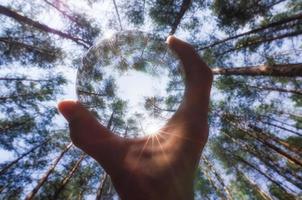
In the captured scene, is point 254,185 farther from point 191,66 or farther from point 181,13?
point 191,66

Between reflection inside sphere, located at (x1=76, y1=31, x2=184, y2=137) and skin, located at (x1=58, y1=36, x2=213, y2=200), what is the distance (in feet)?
1.21

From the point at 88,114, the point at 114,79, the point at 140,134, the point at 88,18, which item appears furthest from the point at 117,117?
the point at 88,18

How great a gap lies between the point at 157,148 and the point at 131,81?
831 millimetres

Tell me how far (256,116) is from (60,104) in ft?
36.6

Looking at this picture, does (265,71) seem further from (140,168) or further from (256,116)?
(140,168)

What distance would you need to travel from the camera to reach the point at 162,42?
2.66 m

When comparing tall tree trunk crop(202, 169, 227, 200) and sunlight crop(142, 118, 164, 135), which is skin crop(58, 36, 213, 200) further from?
tall tree trunk crop(202, 169, 227, 200)

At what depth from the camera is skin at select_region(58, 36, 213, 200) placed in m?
1.57

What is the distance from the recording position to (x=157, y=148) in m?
1.75

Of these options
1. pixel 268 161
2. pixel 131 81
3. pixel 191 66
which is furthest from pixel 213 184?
pixel 191 66

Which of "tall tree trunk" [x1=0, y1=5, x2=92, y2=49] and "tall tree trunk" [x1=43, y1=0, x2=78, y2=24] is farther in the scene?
"tall tree trunk" [x1=43, y1=0, x2=78, y2=24]

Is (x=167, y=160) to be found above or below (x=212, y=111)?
above

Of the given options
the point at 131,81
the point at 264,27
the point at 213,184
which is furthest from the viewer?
the point at 213,184

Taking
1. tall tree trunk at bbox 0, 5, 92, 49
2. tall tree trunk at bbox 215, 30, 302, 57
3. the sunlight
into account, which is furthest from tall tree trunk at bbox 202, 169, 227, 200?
the sunlight
